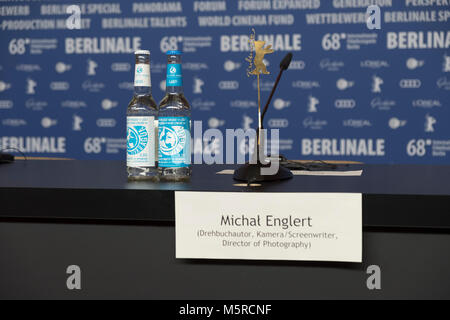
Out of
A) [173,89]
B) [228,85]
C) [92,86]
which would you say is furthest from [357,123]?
[173,89]

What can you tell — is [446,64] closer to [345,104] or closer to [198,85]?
[345,104]

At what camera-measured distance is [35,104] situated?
3.71 meters

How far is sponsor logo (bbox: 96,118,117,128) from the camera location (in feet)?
11.9

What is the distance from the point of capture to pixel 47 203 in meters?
0.96

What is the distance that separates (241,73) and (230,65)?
0.30ft

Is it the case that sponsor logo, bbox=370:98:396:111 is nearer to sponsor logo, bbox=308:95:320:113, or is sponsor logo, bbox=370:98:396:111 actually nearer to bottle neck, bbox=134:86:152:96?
sponsor logo, bbox=308:95:320:113

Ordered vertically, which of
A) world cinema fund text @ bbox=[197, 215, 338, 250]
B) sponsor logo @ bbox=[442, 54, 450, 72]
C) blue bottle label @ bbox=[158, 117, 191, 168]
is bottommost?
world cinema fund text @ bbox=[197, 215, 338, 250]

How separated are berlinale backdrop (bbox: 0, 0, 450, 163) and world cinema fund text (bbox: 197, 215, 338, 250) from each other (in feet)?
8.42

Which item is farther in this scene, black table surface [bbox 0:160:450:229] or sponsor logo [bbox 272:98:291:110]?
sponsor logo [bbox 272:98:291:110]

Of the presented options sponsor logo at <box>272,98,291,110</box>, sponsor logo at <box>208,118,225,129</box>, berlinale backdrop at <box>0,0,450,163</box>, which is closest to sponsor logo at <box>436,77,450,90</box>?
berlinale backdrop at <box>0,0,450,163</box>

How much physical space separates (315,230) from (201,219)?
0.19m

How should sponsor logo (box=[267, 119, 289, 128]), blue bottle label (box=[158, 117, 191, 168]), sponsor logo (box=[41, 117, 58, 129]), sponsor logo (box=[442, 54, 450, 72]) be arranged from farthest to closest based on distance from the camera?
A: sponsor logo (box=[41, 117, 58, 129])
sponsor logo (box=[267, 119, 289, 128])
sponsor logo (box=[442, 54, 450, 72])
blue bottle label (box=[158, 117, 191, 168])
